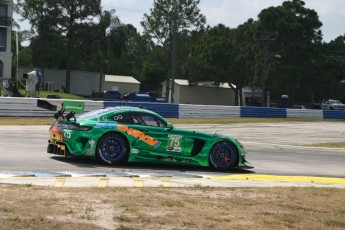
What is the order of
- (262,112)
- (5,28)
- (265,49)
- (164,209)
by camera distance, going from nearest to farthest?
(164,209)
(262,112)
(5,28)
(265,49)

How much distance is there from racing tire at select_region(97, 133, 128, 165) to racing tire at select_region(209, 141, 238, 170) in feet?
6.43

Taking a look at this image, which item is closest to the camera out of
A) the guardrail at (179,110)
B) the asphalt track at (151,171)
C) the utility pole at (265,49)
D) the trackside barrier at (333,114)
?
the asphalt track at (151,171)

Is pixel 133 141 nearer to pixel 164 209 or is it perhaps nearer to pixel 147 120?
pixel 147 120

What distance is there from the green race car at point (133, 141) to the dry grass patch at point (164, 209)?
3170 mm

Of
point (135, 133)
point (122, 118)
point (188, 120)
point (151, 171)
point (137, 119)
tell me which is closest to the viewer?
point (151, 171)

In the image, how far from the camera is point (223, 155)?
12.9 metres

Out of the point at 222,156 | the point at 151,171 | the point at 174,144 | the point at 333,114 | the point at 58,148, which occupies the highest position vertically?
the point at 333,114

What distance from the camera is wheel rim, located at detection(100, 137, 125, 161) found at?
474 inches

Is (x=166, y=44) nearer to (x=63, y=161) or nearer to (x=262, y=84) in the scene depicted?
(x=262, y=84)

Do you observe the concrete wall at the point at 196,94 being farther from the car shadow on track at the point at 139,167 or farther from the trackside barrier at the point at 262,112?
the car shadow on track at the point at 139,167

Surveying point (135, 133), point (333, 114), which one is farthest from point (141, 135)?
→ point (333, 114)

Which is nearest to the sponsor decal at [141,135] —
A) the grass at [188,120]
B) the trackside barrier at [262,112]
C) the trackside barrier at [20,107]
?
the grass at [188,120]

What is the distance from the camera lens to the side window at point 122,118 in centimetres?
1228

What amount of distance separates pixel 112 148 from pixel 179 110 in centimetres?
2052
